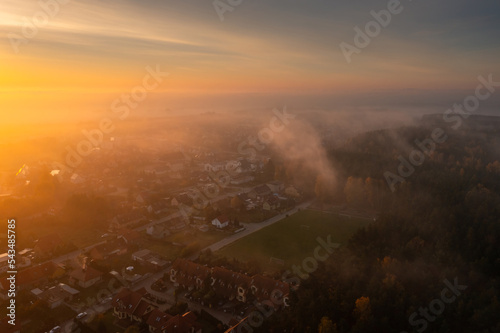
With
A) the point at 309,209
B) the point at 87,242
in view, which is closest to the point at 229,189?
the point at 309,209

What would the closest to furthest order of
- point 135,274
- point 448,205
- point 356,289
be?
point 356,289 < point 135,274 < point 448,205

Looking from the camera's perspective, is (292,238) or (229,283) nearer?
(229,283)

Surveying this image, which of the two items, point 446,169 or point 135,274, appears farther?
point 446,169

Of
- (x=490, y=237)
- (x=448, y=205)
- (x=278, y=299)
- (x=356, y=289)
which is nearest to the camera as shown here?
(x=356, y=289)

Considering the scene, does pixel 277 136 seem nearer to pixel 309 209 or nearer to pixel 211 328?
pixel 309 209

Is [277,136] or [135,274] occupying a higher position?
[277,136]

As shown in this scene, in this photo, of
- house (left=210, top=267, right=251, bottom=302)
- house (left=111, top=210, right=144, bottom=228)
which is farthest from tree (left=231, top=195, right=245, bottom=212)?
house (left=210, top=267, right=251, bottom=302)

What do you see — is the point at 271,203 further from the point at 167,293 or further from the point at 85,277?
the point at 85,277

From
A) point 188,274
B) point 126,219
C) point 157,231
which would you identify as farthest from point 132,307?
point 126,219
